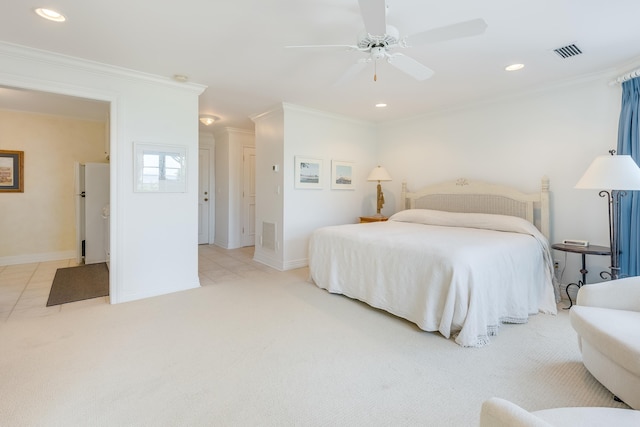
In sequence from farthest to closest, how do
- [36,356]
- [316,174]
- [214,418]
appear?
1. [316,174]
2. [36,356]
3. [214,418]

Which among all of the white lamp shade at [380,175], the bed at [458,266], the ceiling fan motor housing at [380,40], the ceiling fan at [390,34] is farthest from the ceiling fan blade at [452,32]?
the white lamp shade at [380,175]

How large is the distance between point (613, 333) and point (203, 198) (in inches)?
265

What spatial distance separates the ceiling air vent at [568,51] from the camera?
8.77 ft

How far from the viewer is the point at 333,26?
235 centimetres

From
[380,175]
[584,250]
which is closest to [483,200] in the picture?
[584,250]

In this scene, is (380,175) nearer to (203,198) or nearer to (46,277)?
(203,198)

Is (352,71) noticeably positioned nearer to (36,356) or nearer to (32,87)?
(32,87)

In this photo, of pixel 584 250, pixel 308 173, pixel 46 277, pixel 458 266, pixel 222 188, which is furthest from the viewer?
pixel 222 188

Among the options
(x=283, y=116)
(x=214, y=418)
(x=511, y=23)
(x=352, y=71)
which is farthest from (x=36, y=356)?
(x=511, y=23)

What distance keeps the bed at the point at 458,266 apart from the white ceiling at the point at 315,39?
143cm

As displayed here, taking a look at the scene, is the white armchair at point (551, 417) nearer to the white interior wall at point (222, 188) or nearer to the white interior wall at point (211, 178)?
the white interior wall at point (222, 188)

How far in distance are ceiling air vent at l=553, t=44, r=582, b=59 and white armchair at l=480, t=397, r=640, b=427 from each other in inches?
115

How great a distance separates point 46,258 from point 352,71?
5825mm

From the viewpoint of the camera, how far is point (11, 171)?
15.6 ft
